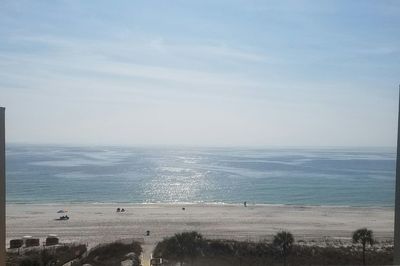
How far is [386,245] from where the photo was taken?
1001 inches

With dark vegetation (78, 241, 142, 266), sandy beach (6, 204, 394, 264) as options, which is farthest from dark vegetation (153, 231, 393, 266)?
sandy beach (6, 204, 394, 264)

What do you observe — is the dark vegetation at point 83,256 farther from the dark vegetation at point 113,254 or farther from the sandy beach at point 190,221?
the sandy beach at point 190,221

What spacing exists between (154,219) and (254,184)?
100 ft

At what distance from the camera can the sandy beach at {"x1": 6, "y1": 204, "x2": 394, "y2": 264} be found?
29.1m

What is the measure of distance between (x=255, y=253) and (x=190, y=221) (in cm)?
1582

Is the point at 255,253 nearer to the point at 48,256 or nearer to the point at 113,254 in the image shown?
the point at 113,254

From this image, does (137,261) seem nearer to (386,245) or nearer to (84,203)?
(386,245)

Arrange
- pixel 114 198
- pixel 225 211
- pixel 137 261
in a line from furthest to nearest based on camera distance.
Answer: pixel 114 198, pixel 225 211, pixel 137 261

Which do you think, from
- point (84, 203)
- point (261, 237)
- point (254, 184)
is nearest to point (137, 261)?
point (261, 237)

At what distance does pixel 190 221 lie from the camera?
3594cm

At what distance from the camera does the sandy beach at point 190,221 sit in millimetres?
29141

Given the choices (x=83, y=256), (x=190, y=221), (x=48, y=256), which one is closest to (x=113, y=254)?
(x=83, y=256)

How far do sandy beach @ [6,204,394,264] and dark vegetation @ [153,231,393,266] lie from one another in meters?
3.16

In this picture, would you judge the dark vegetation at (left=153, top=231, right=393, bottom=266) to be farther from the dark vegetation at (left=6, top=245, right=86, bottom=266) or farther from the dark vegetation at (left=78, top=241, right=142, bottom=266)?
the dark vegetation at (left=6, top=245, right=86, bottom=266)
